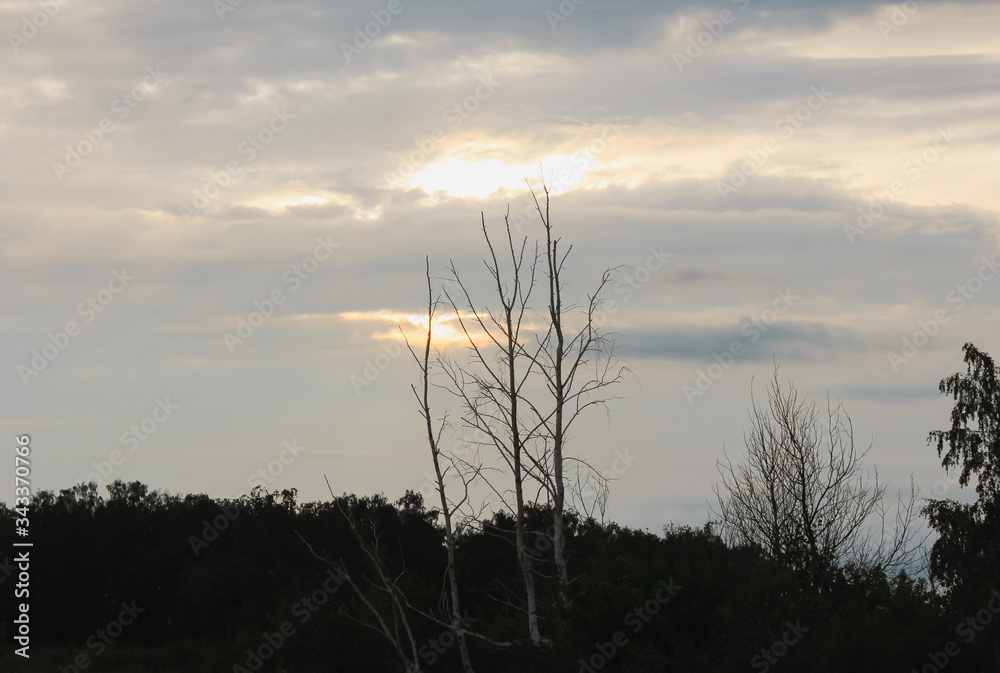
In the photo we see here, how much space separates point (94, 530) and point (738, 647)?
5449cm

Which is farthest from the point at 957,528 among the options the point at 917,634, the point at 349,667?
the point at 349,667

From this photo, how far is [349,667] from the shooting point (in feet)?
81.8

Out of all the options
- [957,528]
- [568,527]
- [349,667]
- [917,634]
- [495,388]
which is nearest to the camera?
[917,634]

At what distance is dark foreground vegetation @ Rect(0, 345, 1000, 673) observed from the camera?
16.1m

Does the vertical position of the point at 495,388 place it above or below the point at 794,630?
above

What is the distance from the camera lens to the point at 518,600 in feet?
66.2

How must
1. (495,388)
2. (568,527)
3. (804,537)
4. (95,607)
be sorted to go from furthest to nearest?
(95,607) → (804,537) → (568,527) → (495,388)

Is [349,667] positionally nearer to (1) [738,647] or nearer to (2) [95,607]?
(1) [738,647]

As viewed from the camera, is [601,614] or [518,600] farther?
[518,600]

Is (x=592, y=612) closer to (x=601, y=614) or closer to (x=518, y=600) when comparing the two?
(x=601, y=614)

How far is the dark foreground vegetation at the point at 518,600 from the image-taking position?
16.1 meters

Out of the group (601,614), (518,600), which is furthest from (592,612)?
(518,600)

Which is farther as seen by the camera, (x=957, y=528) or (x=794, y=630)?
(x=957, y=528)

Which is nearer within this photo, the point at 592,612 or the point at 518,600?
the point at 592,612
